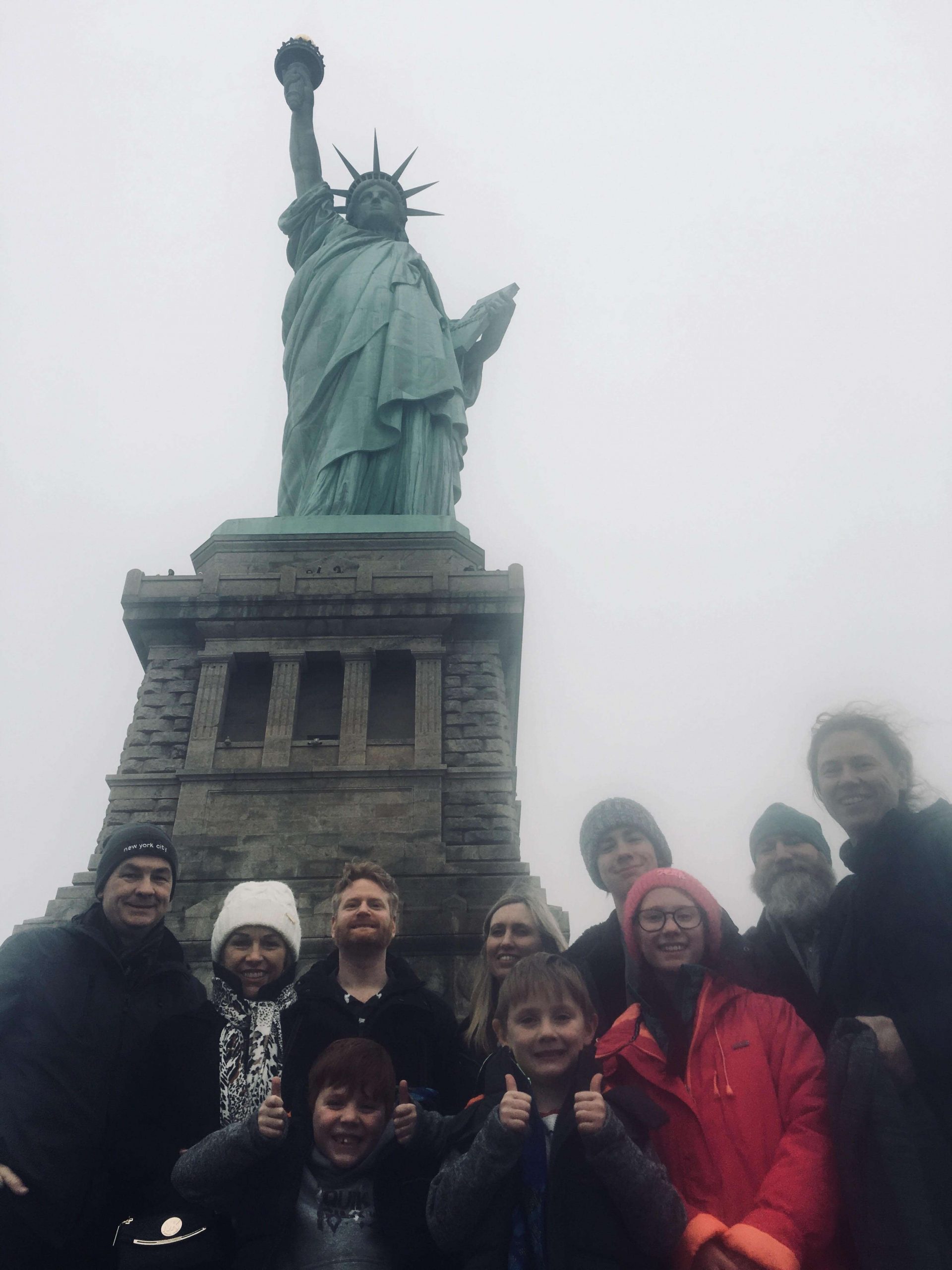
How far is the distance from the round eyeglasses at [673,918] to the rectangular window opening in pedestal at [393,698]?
7.56 meters

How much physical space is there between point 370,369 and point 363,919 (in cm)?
1318

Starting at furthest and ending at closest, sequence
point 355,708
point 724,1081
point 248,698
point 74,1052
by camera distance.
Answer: point 248,698 < point 355,708 < point 74,1052 < point 724,1081

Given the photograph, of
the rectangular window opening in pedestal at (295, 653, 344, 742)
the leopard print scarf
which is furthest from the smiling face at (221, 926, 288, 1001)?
the rectangular window opening in pedestal at (295, 653, 344, 742)

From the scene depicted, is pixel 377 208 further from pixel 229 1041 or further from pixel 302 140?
pixel 229 1041

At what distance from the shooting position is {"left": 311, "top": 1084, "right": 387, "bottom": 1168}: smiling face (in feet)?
12.4

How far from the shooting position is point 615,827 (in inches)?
222

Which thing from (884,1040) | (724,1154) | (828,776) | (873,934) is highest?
(828,776)

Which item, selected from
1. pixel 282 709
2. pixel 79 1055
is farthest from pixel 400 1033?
pixel 282 709

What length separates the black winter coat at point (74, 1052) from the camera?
12.9 ft

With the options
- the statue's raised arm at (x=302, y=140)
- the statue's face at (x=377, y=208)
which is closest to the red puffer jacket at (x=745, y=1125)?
the statue's face at (x=377, y=208)

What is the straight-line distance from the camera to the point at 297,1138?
3.78 meters

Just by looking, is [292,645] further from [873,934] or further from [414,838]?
[873,934]

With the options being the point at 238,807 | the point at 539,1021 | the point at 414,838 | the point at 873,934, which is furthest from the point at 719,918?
the point at 238,807

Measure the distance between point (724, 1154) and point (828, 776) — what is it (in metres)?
1.61
